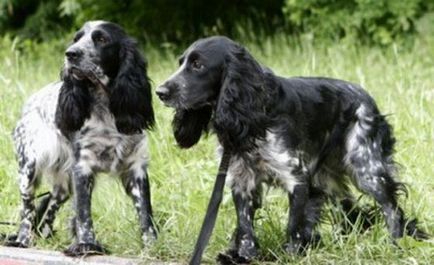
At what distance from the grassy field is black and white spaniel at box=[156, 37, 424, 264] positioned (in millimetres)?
209

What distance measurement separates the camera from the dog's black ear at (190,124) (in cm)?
621

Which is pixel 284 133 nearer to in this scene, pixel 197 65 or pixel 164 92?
pixel 197 65

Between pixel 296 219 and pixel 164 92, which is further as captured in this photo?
pixel 296 219

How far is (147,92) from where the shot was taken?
6.85 m

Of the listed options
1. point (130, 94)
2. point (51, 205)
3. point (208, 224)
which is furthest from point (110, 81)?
point (208, 224)

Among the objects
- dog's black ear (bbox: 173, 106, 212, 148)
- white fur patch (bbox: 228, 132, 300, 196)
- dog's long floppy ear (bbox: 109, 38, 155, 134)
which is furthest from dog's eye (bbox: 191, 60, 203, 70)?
dog's long floppy ear (bbox: 109, 38, 155, 134)

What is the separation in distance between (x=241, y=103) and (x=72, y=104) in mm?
1221

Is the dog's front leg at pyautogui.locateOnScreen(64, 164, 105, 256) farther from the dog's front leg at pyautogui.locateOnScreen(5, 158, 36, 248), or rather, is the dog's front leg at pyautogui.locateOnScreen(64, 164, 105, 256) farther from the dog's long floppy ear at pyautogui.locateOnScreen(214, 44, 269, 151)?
the dog's long floppy ear at pyautogui.locateOnScreen(214, 44, 269, 151)

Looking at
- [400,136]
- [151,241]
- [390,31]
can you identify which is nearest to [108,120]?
[151,241]

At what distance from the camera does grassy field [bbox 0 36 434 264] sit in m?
6.41

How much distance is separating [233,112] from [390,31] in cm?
795

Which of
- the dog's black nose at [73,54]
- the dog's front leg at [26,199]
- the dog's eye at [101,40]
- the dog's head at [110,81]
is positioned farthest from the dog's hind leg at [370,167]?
the dog's front leg at [26,199]

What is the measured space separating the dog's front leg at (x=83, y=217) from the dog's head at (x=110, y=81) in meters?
0.30

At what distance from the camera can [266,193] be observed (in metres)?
6.75
